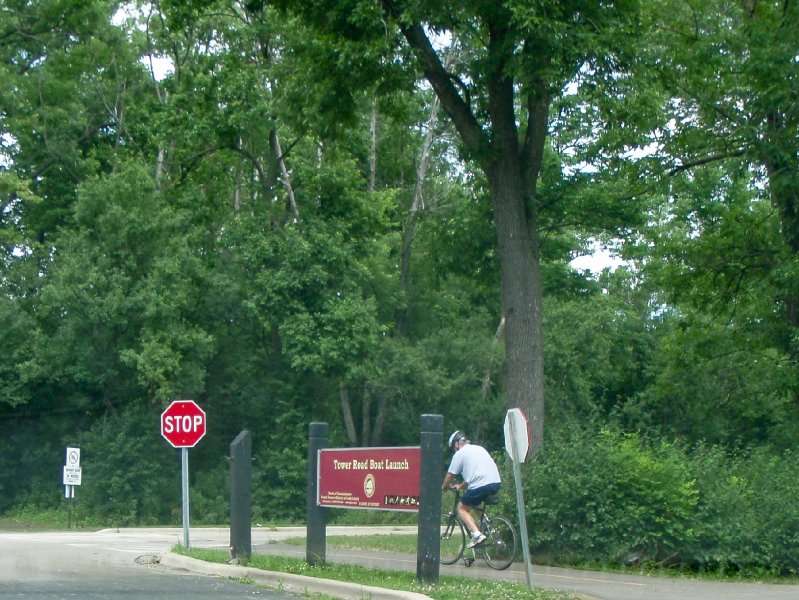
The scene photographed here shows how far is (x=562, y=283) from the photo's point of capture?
36.1 metres

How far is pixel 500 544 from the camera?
50.6 ft

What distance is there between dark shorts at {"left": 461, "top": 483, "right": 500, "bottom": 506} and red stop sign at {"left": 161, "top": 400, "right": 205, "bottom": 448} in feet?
16.5

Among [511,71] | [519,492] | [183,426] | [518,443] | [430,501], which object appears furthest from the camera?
[183,426]

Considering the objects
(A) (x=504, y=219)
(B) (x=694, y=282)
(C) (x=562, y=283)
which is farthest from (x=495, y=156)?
(C) (x=562, y=283)

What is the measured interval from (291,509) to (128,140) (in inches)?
614

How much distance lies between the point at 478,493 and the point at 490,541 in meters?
0.73

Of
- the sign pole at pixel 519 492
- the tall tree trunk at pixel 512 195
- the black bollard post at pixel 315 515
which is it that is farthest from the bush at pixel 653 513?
the sign pole at pixel 519 492

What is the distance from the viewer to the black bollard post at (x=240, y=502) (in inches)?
598

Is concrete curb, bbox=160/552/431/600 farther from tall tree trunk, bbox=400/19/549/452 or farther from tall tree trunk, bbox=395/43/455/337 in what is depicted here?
tall tree trunk, bbox=395/43/455/337

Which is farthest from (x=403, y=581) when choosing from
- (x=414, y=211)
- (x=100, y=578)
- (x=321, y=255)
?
(x=414, y=211)

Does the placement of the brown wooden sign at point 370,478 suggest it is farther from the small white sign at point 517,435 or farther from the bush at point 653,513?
the bush at point 653,513

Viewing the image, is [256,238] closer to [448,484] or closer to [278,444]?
[278,444]

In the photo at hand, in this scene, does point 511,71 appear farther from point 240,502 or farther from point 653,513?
point 240,502

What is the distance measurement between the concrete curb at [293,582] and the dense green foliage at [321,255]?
8920mm
